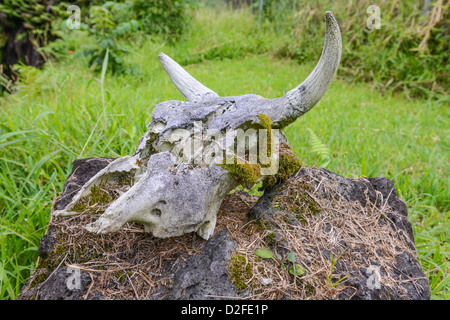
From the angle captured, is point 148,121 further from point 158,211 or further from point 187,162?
point 158,211

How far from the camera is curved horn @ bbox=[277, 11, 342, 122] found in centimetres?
130

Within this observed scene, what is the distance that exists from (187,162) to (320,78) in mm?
736

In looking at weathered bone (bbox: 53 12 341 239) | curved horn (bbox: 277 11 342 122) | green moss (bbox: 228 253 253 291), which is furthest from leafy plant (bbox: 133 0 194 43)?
green moss (bbox: 228 253 253 291)

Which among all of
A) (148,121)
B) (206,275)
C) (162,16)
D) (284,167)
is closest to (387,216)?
(284,167)

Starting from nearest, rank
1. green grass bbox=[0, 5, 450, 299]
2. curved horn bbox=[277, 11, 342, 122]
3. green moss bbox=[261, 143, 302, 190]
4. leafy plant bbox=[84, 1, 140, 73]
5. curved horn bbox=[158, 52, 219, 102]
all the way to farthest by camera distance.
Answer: curved horn bbox=[277, 11, 342, 122]
green moss bbox=[261, 143, 302, 190]
curved horn bbox=[158, 52, 219, 102]
green grass bbox=[0, 5, 450, 299]
leafy plant bbox=[84, 1, 140, 73]

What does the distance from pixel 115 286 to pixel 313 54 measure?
266 inches

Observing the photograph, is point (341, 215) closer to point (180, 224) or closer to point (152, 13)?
point (180, 224)

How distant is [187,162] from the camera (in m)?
1.53

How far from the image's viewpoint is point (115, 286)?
55.1 inches

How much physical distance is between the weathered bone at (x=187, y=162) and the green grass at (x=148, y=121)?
97 centimetres

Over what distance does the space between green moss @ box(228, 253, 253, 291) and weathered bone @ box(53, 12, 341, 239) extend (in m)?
0.19

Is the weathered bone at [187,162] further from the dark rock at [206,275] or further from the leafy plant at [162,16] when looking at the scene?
the leafy plant at [162,16]

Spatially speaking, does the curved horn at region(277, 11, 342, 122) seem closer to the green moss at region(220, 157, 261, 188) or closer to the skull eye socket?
the green moss at region(220, 157, 261, 188)
